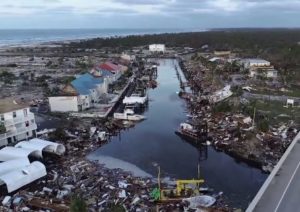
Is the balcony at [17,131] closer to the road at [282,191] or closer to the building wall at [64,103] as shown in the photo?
the building wall at [64,103]

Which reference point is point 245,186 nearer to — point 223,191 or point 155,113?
point 223,191

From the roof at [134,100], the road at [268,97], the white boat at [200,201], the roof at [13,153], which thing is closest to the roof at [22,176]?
the roof at [13,153]

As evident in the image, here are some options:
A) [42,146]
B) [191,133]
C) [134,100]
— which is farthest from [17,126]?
[134,100]

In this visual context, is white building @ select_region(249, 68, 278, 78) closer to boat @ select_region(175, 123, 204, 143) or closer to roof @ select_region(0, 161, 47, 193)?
boat @ select_region(175, 123, 204, 143)

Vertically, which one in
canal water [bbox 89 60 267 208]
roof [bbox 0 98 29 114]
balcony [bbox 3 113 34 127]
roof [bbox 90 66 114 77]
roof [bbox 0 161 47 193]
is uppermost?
roof [bbox 0 98 29 114]

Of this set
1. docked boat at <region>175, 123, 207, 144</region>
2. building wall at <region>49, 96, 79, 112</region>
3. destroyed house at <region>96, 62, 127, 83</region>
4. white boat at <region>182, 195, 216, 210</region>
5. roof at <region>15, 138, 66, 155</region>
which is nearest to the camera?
white boat at <region>182, 195, 216, 210</region>

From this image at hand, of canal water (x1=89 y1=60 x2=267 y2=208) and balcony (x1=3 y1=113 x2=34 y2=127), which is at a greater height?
balcony (x1=3 y1=113 x2=34 y2=127)

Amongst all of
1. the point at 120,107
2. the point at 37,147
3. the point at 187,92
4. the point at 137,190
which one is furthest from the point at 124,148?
the point at 187,92

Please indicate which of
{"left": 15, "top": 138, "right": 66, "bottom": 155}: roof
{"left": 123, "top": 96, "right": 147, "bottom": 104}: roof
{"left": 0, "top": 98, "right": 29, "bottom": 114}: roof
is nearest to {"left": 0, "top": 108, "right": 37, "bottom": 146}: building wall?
{"left": 0, "top": 98, "right": 29, "bottom": 114}: roof
